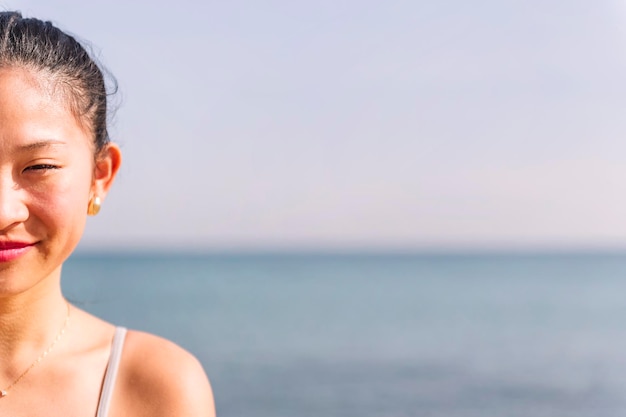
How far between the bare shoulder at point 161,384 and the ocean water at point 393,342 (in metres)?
0.82

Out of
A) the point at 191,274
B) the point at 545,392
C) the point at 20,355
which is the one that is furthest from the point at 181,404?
the point at 191,274

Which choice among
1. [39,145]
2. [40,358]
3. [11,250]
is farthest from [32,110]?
[40,358]

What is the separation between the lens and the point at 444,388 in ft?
48.9

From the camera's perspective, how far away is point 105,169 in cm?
238

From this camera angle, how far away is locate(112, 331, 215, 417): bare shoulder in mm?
2246

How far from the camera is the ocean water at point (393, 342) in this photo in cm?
1378

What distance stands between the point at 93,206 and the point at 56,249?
9.0 inches

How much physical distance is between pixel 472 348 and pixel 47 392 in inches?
765

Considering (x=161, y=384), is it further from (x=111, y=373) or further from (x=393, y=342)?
(x=393, y=342)

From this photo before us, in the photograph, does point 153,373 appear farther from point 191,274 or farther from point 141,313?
point 191,274

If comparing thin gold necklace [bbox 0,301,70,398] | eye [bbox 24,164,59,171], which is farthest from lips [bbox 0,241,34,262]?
thin gold necklace [bbox 0,301,70,398]

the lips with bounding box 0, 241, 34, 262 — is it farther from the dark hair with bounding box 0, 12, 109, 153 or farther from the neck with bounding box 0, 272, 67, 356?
the dark hair with bounding box 0, 12, 109, 153

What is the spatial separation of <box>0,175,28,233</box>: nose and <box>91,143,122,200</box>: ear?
305mm

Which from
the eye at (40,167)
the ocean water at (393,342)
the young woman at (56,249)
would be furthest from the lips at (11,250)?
the ocean water at (393,342)
